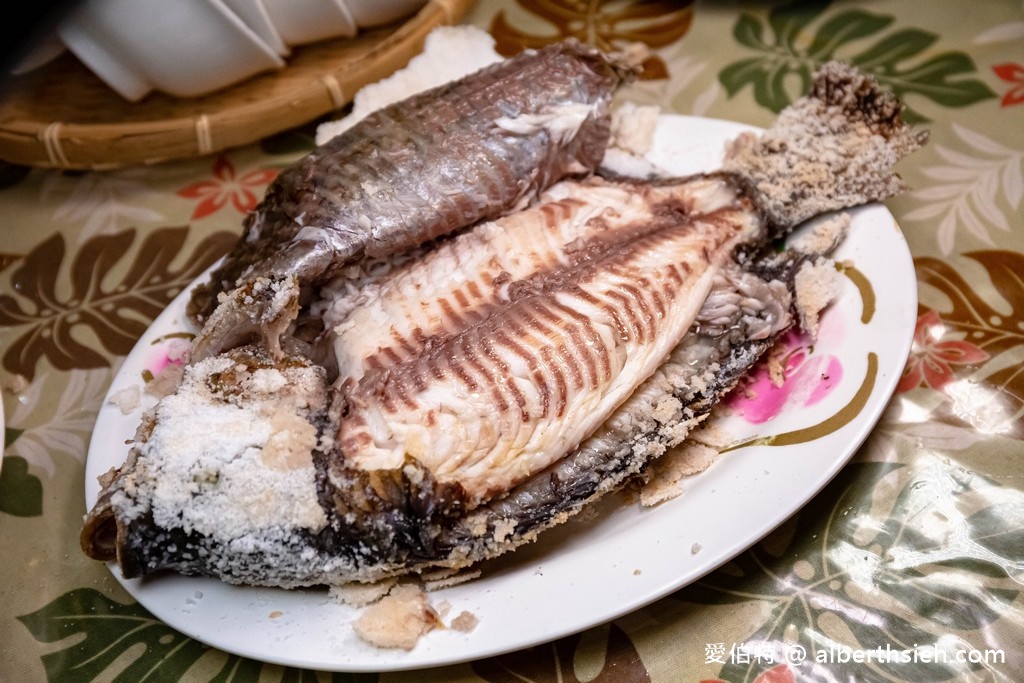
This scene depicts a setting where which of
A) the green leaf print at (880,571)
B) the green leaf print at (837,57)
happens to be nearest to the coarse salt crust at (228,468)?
the green leaf print at (880,571)

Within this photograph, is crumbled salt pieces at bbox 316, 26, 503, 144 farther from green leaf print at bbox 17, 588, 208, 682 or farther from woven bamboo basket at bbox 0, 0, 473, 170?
green leaf print at bbox 17, 588, 208, 682

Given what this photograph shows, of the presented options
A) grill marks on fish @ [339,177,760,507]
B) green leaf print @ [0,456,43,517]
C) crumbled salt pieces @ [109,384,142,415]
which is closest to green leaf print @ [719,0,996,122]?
grill marks on fish @ [339,177,760,507]

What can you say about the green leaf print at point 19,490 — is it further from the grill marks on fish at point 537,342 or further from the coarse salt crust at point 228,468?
the grill marks on fish at point 537,342

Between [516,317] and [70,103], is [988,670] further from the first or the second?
[70,103]

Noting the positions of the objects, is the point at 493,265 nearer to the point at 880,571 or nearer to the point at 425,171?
the point at 425,171

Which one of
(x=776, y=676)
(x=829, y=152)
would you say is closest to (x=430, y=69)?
(x=829, y=152)

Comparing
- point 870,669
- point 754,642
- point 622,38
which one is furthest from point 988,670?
point 622,38
